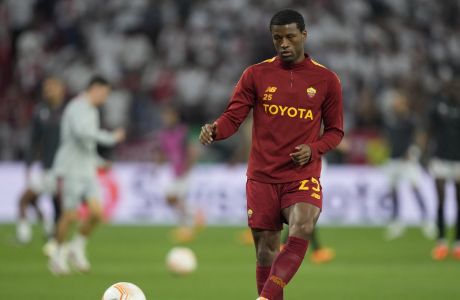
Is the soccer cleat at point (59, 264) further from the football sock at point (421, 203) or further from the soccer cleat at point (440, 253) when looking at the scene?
the football sock at point (421, 203)

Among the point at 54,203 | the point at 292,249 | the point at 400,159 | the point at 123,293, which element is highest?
the point at 292,249

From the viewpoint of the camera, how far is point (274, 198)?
336 inches

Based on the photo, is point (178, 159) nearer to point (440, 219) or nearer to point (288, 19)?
point (440, 219)

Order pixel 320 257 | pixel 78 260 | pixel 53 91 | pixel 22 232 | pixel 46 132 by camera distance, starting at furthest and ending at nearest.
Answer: pixel 22 232 < pixel 46 132 < pixel 53 91 < pixel 320 257 < pixel 78 260

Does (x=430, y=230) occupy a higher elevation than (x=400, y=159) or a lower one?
lower

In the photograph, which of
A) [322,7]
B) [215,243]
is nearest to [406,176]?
[215,243]

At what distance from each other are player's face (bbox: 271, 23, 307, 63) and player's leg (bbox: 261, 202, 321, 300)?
3.89 feet

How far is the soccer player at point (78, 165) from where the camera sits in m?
13.9

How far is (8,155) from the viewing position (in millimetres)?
24422

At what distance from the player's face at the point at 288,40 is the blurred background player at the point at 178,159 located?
38.0ft

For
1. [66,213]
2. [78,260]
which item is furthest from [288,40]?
[78,260]

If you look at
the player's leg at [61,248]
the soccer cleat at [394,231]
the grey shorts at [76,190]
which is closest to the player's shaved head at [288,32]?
the grey shorts at [76,190]

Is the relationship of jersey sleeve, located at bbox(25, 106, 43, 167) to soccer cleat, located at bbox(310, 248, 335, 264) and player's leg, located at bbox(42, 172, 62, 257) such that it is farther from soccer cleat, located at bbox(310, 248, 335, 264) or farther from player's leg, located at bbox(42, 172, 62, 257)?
soccer cleat, located at bbox(310, 248, 335, 264)

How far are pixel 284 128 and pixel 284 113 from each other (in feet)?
0.40
